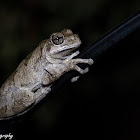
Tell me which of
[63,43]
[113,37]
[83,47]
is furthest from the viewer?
[83,47]

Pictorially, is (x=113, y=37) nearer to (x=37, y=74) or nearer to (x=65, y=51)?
(x=65, y=51)

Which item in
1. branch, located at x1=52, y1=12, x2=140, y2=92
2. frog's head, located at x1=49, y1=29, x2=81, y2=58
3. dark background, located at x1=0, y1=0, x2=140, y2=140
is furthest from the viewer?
dark background, located at x1=0, y1=0, x2=140, y2=140

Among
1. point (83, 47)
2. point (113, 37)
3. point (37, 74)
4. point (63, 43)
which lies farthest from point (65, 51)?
point (83, 47)

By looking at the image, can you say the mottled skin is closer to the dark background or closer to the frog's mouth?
the frog's mouth

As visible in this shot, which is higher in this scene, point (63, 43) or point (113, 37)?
point (63, 43)

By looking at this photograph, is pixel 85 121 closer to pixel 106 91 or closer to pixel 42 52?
pixel 106 91

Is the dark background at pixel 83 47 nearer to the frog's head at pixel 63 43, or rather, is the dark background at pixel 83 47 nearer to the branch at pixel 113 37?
the frog's head at pixel 63 43

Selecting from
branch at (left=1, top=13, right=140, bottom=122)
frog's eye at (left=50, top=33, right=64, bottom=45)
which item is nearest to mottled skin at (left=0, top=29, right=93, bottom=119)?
frog's eye at (left=50, top=33, right=64, bottom=45)

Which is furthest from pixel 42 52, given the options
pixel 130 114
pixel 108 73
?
pixel 130 114
